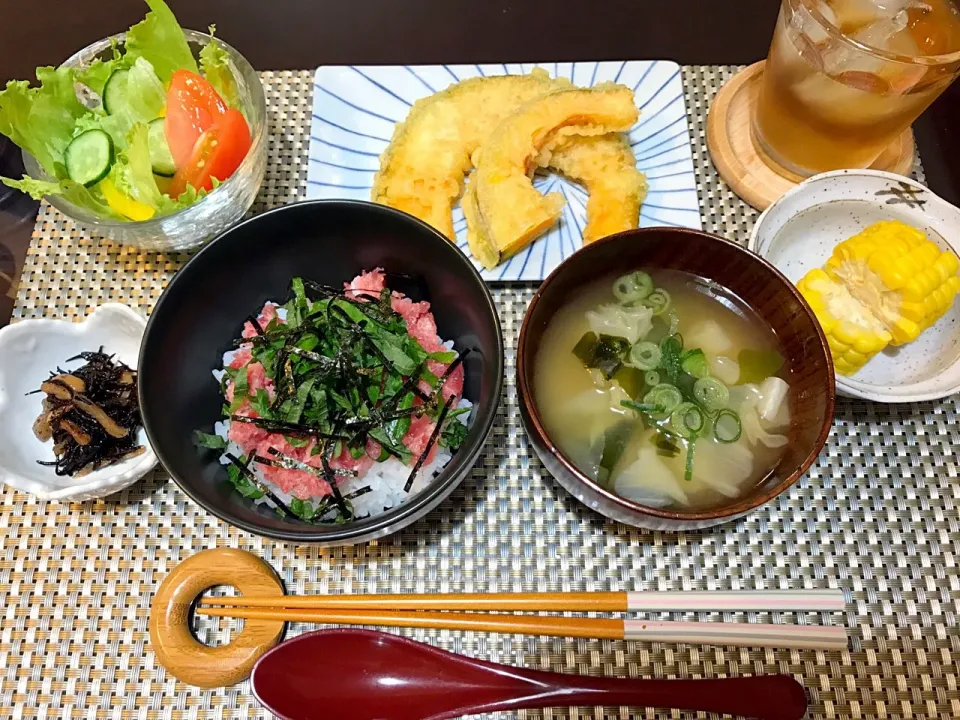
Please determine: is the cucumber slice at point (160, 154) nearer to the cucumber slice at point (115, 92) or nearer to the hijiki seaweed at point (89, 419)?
the cucumber slice at point (115, 92)

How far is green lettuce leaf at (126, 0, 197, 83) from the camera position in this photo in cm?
193

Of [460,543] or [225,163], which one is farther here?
[225,163]

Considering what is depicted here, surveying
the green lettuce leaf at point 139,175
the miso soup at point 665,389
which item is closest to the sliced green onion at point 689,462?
the miso soup at point 665,389

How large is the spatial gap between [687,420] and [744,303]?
0.36 meters

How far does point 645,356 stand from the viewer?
5.15 feet

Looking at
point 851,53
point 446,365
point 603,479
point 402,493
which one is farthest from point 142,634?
point 851,53

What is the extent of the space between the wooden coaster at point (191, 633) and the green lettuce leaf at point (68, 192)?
0.99 metres

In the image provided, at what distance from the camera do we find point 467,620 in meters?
1.47

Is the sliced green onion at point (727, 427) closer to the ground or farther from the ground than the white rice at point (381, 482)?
farther from the ground

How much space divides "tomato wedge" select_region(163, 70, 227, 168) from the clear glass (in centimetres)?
11

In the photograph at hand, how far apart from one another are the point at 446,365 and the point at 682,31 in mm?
1798

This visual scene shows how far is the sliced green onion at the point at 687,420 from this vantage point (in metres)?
1.51

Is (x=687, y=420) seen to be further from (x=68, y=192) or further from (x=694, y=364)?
(x=68, y=192)

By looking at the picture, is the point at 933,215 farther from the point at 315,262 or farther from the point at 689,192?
the point at 315,262
